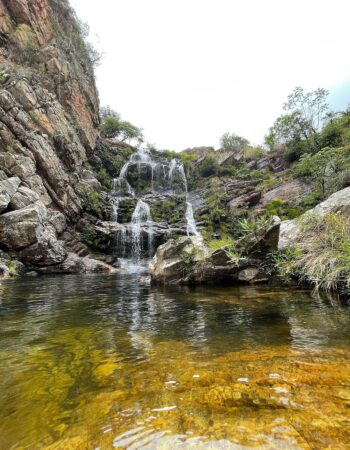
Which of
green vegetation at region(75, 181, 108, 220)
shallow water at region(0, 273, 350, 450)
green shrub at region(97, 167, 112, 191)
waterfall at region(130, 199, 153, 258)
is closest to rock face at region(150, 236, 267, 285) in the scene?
shallow water at region(0, 273, 350, 450)

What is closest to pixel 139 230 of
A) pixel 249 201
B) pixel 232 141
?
pixel 249 201

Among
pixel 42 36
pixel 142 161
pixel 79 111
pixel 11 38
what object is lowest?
pixel 142 161

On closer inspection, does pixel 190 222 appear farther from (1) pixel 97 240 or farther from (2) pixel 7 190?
(2) pixel 7 190

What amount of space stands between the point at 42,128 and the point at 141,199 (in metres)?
10.9

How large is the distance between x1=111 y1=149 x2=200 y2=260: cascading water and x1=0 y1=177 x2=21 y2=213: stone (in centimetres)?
814

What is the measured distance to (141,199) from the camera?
93.4ft

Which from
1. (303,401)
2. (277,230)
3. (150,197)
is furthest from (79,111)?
(303,401)

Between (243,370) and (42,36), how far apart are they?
35.6 meters

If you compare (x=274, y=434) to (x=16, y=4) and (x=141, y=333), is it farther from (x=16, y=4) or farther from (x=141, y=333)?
(x=16, y=4)

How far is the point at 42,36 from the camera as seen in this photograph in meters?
27.9

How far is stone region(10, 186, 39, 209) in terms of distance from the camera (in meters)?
17.2

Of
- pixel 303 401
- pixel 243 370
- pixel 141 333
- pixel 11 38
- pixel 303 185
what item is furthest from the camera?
pixel 11 38

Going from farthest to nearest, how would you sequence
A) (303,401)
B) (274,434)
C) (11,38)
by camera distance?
(11,38) < (303,401) < (274,434)

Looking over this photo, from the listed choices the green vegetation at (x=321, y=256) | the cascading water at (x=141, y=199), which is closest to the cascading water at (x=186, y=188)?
the cascading water at (x=141, y=199)
